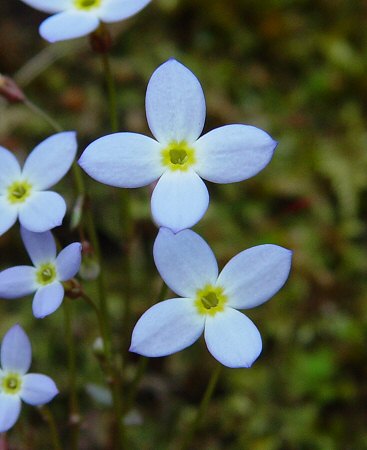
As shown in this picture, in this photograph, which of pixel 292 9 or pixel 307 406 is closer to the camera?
pixel 307 406

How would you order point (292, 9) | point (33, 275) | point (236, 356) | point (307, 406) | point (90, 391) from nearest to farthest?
point (236, 356)
point (33, 275)
point (90, 391)
point (307, 406)
point (292, 9)

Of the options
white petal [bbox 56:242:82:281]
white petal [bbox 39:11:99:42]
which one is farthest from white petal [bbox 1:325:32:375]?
white petal [bbox 39:11:99:42]

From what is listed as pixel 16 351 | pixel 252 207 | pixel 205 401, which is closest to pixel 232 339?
pixel 205 401

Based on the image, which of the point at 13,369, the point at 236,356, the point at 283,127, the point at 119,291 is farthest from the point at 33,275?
the point at 283,127

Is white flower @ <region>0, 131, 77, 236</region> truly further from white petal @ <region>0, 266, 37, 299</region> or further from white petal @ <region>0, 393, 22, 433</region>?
white petal @ <region>0, 393, 22, 433</region>

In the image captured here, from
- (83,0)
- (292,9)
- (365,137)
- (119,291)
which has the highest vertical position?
(292,9)

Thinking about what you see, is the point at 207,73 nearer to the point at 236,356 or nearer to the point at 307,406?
the point at 307,406
